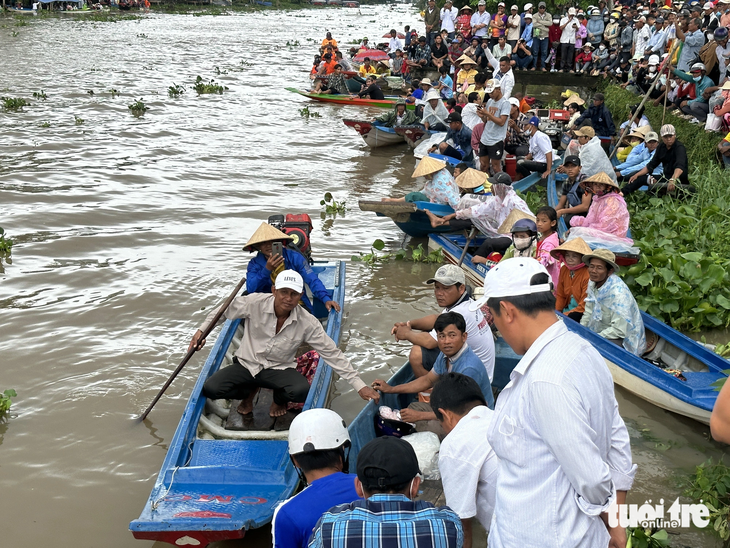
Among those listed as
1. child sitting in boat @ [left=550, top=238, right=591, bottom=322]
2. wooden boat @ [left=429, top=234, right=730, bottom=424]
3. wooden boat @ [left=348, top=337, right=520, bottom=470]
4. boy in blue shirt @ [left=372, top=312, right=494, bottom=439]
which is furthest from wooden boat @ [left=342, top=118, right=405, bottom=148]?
boy in blue shirt @ [left=372, top=312, right=494, bottom=439]

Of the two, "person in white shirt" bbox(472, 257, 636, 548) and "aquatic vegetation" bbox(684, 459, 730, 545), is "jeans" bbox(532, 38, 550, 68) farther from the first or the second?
"person in white shirt" bbox(472, 257, 636, 548)

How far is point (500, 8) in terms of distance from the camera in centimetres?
1947

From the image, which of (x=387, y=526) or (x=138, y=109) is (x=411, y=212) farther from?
(x=138, y=109)

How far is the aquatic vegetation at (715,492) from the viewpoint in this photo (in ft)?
13.4

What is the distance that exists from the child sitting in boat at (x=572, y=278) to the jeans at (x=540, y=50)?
1506 centimetres

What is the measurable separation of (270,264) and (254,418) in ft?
4.76

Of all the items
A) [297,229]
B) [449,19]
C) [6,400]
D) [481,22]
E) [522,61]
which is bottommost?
[6,400]

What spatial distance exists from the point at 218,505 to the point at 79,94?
63.7 ft

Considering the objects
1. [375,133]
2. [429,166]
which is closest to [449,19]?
[375,133]

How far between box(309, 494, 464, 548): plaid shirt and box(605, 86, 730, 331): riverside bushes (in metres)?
5.29

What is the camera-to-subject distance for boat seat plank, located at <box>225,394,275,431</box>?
16.7ft

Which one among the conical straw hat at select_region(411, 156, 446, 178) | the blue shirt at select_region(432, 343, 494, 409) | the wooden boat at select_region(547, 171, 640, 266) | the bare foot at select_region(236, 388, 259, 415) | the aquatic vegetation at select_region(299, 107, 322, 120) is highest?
the conical straw hat at select_region(411, 156, 446, 178)

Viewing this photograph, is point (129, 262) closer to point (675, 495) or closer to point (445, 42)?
point (675, 495)

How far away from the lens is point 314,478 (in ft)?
9.75
